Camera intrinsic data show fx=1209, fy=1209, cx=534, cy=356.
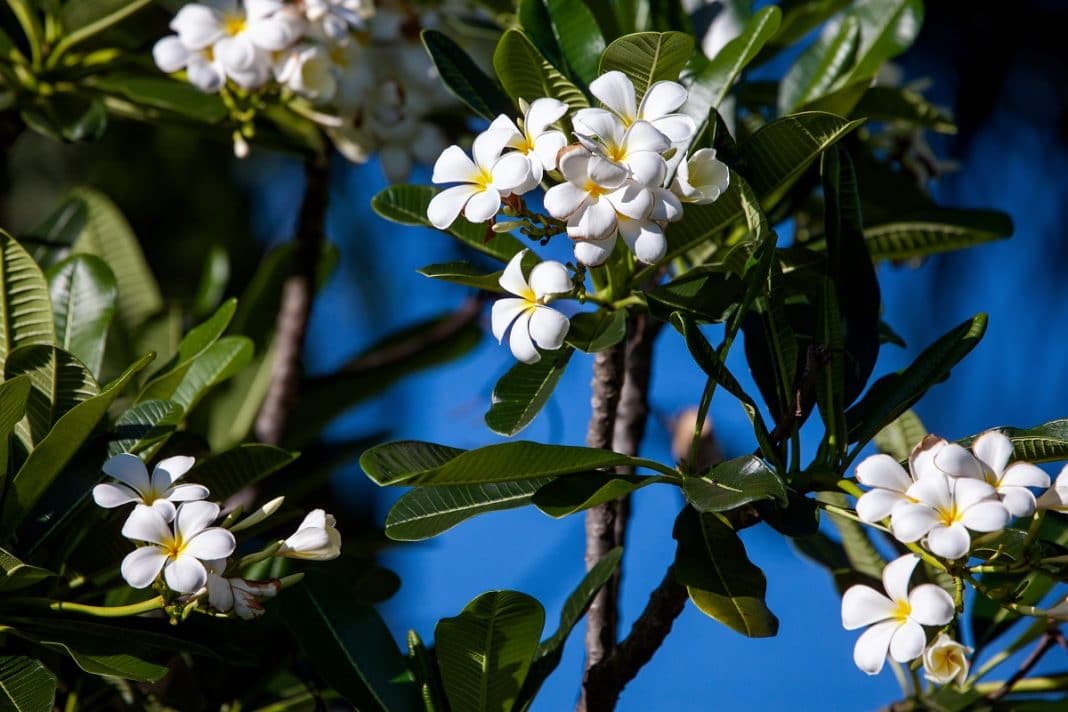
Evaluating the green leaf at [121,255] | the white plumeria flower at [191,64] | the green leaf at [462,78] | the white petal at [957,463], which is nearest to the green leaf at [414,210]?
the green leaf at [462,78]

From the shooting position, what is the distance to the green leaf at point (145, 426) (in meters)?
0.93

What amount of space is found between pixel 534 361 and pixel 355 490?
1.61m

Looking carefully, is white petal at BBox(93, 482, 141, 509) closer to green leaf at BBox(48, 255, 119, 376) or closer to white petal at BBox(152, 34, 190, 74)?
green leaf at BBox(48, 255, 119, 376)

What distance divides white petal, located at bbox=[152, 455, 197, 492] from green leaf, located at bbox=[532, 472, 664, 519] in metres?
0.25

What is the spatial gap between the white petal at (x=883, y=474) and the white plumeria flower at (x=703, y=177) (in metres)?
0.22

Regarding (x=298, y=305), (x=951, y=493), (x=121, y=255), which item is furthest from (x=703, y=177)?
(x=121, y=255)

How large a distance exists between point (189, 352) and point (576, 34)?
0.42 meters

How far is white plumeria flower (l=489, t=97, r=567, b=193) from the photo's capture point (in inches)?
31.3

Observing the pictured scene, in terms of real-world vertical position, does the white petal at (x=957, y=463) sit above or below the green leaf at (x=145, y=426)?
above

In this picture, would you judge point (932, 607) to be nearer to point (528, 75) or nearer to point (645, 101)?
point (645, 101)

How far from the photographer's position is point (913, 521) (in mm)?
718

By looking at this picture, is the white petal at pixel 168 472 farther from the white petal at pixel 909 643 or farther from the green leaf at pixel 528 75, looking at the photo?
the white petal at pixel 909 643

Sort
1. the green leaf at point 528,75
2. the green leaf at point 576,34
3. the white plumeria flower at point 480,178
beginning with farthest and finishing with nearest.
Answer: the green leaf at point 576,34
the green leaf at point 528,75
the white plumeria flower at point 480,178

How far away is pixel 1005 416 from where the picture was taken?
78.5 inches
